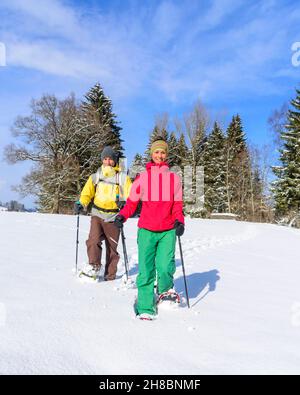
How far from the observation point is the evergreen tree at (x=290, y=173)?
26.9 m

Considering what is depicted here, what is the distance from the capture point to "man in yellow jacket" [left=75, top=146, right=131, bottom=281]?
209 inches

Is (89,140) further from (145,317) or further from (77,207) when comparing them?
(145,317)

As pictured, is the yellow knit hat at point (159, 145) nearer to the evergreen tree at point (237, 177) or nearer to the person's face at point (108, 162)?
the person's face at point (108, 162)

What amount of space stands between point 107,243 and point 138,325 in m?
2.27

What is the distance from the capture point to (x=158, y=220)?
3867 millimetres

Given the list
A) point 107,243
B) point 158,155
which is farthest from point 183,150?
point 158,155

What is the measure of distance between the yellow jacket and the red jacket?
1321mm

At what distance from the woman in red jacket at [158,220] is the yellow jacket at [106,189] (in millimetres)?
1294

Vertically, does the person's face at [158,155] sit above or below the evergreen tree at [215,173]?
below

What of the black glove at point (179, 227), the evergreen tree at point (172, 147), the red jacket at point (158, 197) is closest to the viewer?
the black glove at point (179, 227)

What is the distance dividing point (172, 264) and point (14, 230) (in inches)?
275

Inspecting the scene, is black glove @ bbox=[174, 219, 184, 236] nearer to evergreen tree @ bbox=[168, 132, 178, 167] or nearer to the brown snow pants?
the brown snow pants

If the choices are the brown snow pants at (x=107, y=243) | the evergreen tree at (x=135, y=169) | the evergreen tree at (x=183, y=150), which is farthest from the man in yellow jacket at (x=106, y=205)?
the evergreen tree at (x=183, y=150)

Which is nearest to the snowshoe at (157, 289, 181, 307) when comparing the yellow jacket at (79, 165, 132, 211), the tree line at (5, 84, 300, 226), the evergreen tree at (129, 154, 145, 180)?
the yellow jacket at (79, 165, 132, 211)
